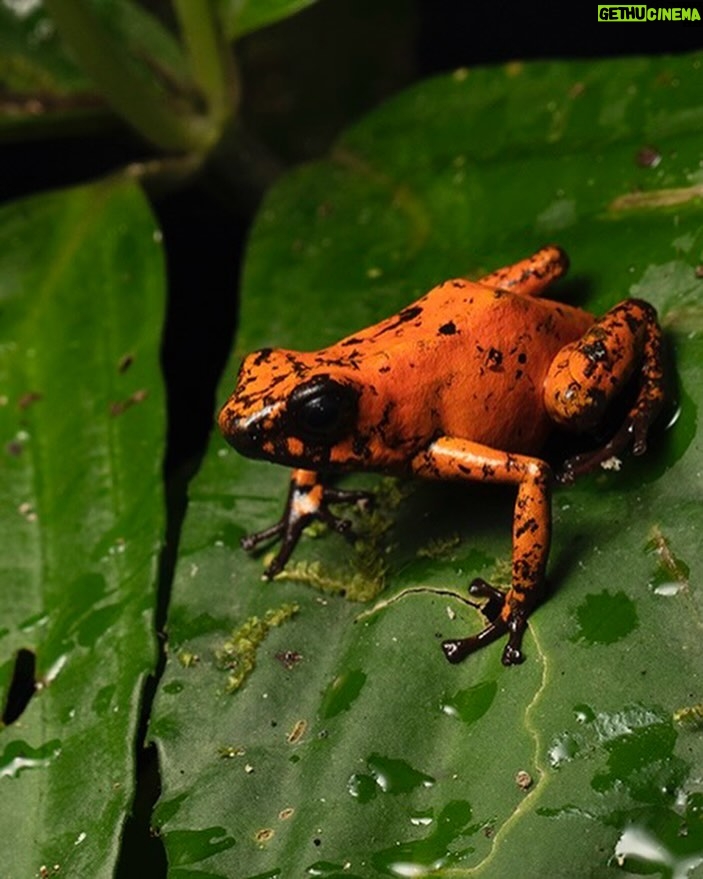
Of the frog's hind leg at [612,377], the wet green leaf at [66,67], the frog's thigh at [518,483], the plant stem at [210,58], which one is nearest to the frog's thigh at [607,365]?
the frog's hind leg at [612,377]

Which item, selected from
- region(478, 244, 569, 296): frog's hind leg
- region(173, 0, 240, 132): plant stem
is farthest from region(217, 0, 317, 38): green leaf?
region(478, 244, 569, 296): frog's hind leg

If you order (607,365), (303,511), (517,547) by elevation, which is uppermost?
(607,365)

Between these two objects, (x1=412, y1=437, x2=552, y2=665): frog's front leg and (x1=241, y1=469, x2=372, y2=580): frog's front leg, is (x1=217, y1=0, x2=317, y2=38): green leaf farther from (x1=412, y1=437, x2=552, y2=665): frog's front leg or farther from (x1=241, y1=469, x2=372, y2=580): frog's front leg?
(x1=412, y1=437, x2=552, y2=665): frog's front leg

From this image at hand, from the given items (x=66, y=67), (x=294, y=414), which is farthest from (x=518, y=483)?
(x=66, y=67)

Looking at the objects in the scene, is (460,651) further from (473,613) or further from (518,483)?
(518,483)

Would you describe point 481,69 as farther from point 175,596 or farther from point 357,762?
point 357,762

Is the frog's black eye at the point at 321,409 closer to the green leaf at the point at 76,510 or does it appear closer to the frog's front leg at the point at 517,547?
the frog's front leg at the point at 517,547

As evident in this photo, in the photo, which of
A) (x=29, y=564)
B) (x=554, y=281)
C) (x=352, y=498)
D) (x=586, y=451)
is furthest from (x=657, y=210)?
(x=29, y=564)
